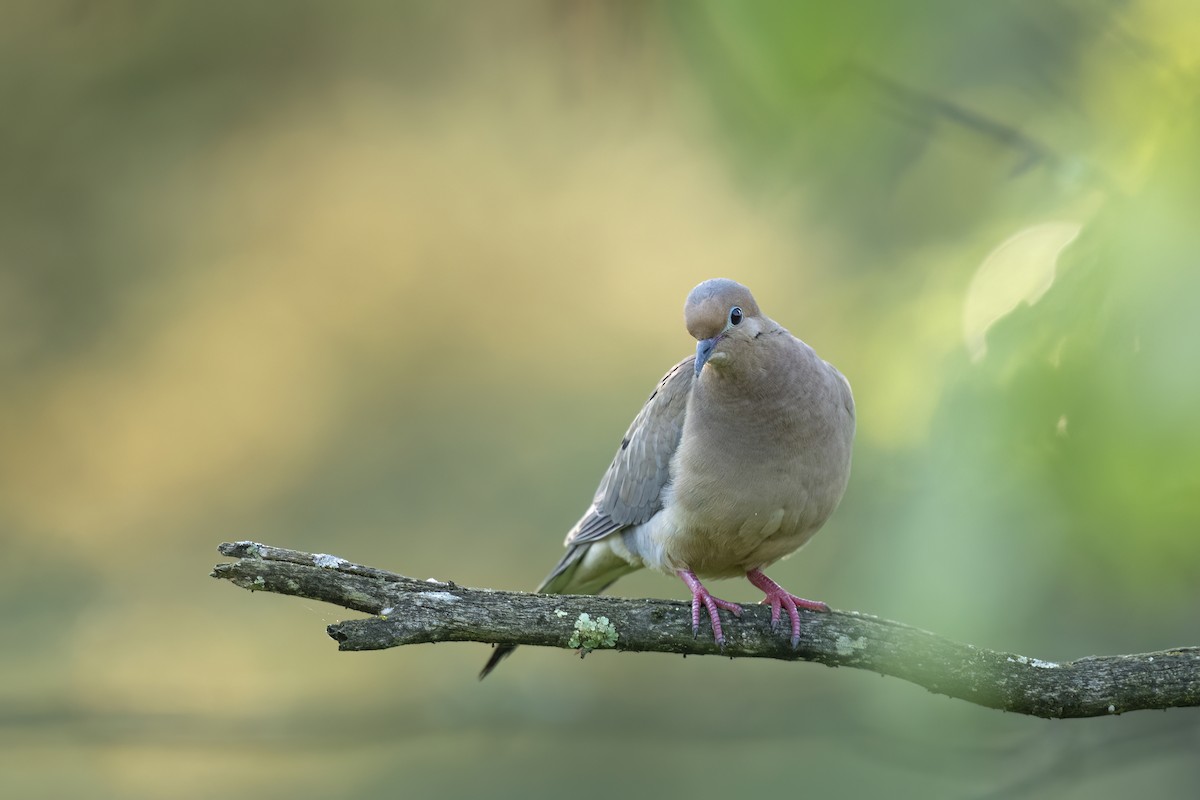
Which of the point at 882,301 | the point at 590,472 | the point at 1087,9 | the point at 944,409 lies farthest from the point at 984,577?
the point at 590,472

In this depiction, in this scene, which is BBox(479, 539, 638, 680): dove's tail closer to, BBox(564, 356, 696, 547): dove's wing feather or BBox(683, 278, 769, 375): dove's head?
BBox(564, 356, 696, 547): dove's wing feather

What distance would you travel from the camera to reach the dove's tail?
319 cm

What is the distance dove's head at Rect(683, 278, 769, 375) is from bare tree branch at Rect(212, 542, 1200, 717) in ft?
1.87

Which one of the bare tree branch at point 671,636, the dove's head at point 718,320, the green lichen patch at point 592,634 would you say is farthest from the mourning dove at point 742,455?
the green lichen patch at point 592,634

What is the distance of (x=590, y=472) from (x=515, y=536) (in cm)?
50

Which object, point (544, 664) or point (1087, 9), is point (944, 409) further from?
point (544, 664)

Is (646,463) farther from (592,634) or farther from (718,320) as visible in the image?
(592,634)

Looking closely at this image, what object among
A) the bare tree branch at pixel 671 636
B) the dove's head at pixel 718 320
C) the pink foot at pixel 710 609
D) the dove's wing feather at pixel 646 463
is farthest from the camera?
the dove's wing feather at pixel 646 463

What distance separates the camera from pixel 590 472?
5766 mm

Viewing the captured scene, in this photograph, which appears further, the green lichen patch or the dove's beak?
the dove's beak

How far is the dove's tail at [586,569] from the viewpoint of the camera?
319 cm

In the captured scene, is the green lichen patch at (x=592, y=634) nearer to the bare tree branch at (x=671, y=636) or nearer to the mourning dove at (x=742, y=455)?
the bare tree branch at (x=671, y=636)

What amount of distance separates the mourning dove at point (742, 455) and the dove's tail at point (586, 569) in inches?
10.6

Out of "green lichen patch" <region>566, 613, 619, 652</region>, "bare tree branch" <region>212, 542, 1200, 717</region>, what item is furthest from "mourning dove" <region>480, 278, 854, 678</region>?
"green lichen patch" <region>566, 613, 619, 652</region>
